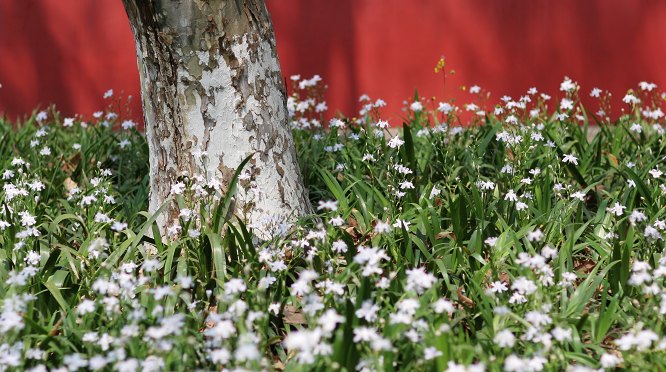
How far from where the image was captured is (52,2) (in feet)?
21.1

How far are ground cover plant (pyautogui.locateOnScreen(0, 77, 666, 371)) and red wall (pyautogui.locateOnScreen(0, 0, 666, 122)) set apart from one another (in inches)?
55.0

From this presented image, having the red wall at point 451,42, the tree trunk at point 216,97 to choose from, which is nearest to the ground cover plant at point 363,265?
the tree trunk at point 216,97

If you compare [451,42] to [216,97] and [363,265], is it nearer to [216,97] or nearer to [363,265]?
[216,97]

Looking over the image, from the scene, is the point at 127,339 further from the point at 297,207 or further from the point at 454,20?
the point at 454,20

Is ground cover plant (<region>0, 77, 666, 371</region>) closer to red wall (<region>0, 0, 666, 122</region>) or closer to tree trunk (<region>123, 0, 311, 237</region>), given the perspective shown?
tree trunk (<region>123, 0, 311, 237</region>)

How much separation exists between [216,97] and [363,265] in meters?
1.01

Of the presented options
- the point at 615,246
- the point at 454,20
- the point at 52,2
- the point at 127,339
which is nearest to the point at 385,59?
the point at 454,20

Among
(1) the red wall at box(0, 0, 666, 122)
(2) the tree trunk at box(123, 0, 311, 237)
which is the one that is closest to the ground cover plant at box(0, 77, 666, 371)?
(2) the tree trunk at box(123, 0, 311, 237)

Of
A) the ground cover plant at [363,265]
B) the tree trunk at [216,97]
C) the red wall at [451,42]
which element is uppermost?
the red wall at [451,42]

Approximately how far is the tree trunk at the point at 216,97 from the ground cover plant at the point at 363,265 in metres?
0.10

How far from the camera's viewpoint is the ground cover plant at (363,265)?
90.5 inches

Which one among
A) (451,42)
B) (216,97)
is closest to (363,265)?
(216,97)

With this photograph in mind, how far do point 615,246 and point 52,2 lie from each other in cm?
472

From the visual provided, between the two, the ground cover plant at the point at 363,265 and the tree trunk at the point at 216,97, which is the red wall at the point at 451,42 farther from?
the tree trunk at the point at 216,97
